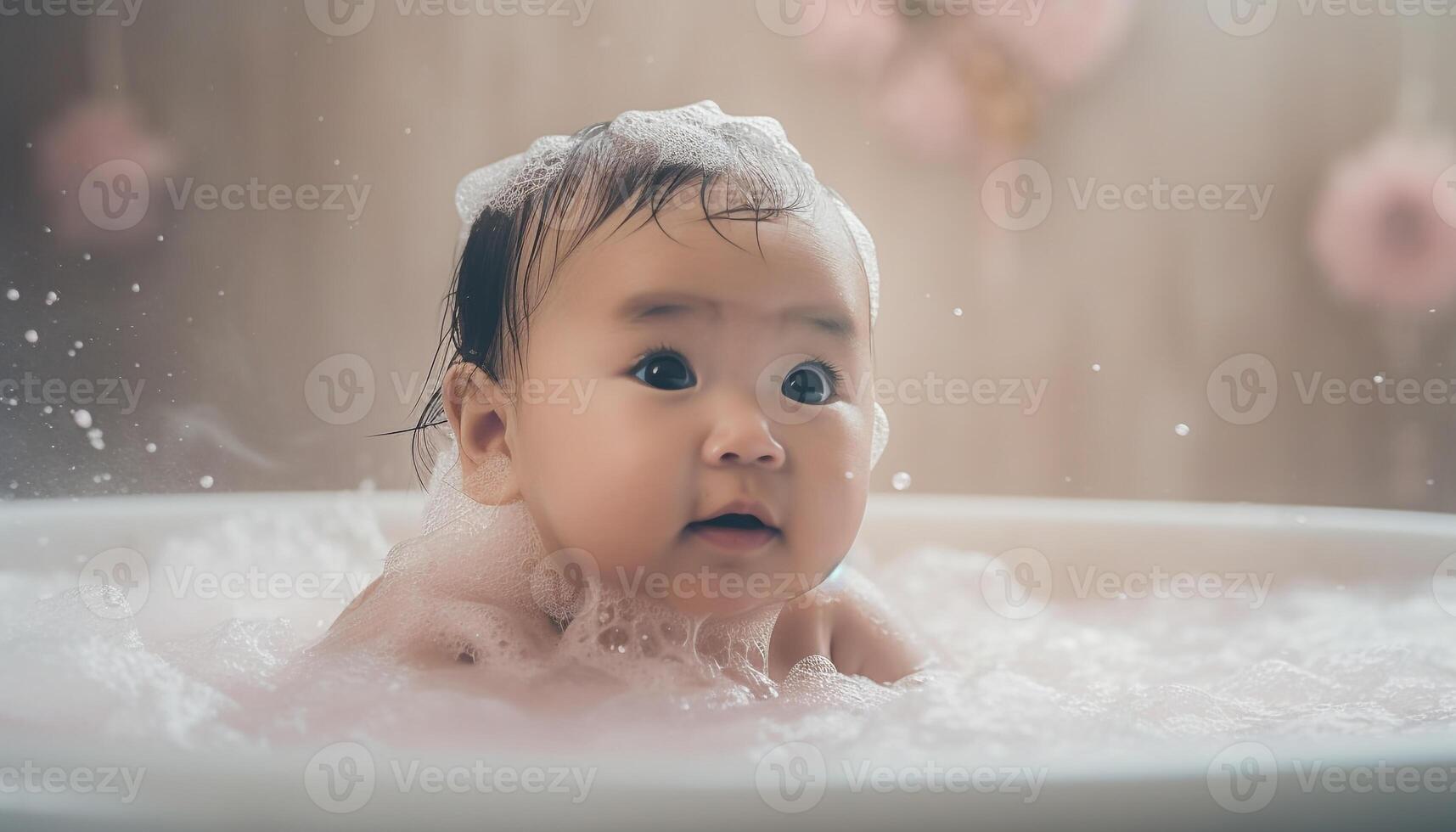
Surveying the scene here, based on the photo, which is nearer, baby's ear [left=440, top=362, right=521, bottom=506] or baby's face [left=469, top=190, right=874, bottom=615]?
baby's face [left=469, top=190, right=874, bottom=615]

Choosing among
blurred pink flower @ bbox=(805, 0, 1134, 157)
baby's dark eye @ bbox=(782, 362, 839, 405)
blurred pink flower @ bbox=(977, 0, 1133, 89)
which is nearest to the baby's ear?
baby's dark eye @ bbox=(782, 362, 839, 405)

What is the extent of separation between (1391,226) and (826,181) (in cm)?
141

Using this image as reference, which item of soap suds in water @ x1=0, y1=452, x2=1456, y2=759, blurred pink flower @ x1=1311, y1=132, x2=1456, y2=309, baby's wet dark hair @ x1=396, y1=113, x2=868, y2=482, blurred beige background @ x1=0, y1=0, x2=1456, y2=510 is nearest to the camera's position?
soap suds in water @ x1=0, y1=452, x2=1456, y2=759

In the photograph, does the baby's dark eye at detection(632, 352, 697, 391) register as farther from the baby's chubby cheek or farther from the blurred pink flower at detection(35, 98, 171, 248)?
the blurred pink flower at detection(35, 98, 171, 248)

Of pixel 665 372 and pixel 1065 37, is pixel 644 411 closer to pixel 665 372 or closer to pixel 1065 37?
pixel 665 372

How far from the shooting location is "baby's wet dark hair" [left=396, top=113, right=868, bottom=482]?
3.37ft

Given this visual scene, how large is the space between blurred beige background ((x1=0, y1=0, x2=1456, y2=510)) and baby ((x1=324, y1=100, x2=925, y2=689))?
2.98 ft

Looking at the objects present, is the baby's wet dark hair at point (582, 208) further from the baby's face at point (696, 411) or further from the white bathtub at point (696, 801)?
the white bathtub at point (696, 801)

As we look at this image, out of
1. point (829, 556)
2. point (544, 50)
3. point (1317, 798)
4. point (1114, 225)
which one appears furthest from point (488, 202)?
point (1114, 225)

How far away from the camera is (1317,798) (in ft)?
1.79

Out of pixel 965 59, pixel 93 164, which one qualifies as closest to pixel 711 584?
pixel 93 164

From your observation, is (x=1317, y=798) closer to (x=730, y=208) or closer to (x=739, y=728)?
(x=739, y=728)

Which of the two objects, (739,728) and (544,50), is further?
(544,50)

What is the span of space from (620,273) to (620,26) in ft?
Result: 6.06
